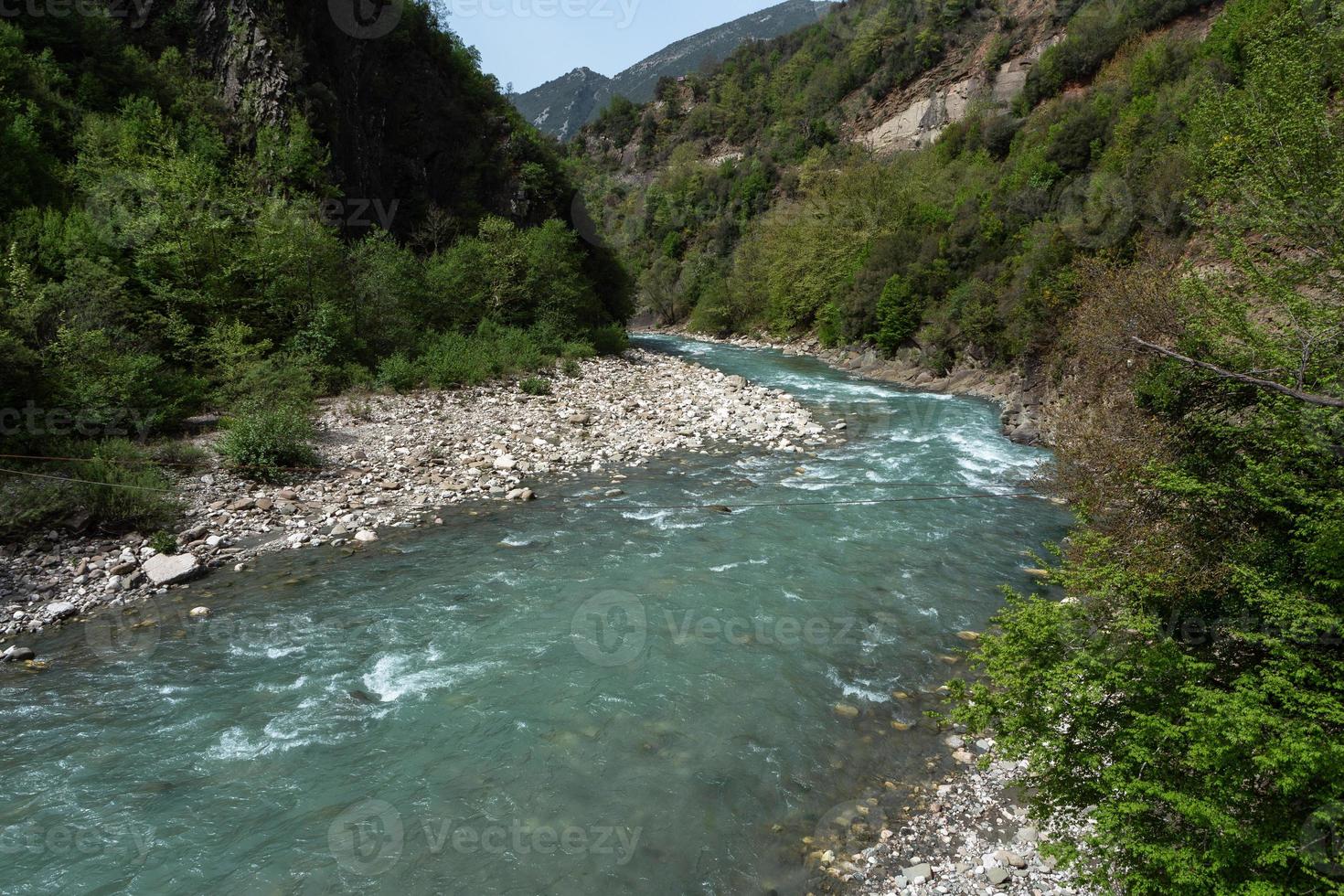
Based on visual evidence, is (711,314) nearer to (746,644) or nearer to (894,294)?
(894,294)

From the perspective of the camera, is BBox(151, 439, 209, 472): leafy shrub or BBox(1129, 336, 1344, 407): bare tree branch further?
BBox(151, 439, 209, 472): leafy shrub

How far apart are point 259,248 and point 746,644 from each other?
16532mm

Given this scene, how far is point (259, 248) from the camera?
16.5m

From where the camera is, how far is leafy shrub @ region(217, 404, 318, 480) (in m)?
11.5

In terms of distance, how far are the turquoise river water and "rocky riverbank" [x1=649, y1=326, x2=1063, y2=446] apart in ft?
20.6

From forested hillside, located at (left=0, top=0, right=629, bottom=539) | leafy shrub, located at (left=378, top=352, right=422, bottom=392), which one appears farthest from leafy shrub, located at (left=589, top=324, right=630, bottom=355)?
leafy shrub, located at (left=378, top=352, right=422, bottom=392)

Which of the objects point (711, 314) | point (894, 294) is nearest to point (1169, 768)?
point (894, 294)

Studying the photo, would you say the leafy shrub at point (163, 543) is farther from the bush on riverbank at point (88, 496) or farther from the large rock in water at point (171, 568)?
the bush on riverbank at point (88, 496)
